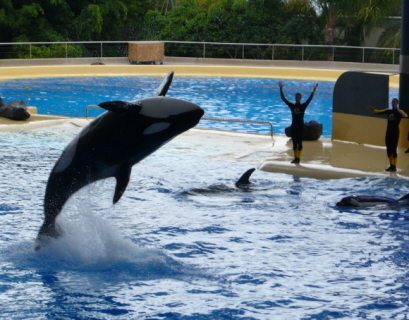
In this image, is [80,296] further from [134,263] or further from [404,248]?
[404,248]

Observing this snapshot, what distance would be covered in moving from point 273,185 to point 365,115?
3619mm

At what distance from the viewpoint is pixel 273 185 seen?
980 centimetres

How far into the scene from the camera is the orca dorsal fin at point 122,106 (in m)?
4.99

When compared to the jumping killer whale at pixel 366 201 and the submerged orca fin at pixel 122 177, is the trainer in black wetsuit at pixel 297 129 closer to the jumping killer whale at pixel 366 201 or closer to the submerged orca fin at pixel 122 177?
the jumping killer whale at pixel 366 201

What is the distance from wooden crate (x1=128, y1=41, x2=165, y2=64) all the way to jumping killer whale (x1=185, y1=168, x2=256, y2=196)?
18450 mm

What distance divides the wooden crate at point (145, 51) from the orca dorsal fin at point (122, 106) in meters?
22.1

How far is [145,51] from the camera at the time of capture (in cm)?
2727

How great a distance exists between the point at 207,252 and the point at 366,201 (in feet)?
8.53

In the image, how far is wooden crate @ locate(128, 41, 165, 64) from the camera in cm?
2716

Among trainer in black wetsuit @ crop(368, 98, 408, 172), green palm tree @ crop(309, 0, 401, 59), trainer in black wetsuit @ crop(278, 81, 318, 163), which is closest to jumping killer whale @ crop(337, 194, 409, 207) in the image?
trainer in black wetsuit @ crop(368, 98, 408, 172)

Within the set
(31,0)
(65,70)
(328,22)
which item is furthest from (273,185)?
(31,0)

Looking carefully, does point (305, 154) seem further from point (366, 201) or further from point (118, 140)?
point (118, 140)

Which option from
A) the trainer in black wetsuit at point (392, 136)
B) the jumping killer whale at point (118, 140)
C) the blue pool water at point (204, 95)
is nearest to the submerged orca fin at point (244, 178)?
the trainer in black wetsuit at point (392, 136)

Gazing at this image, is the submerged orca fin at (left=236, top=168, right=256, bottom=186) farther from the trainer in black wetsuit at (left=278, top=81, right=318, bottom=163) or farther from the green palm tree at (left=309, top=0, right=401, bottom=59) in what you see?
the green palm tree at (left=309, top=0, right=401, bottom=59)
